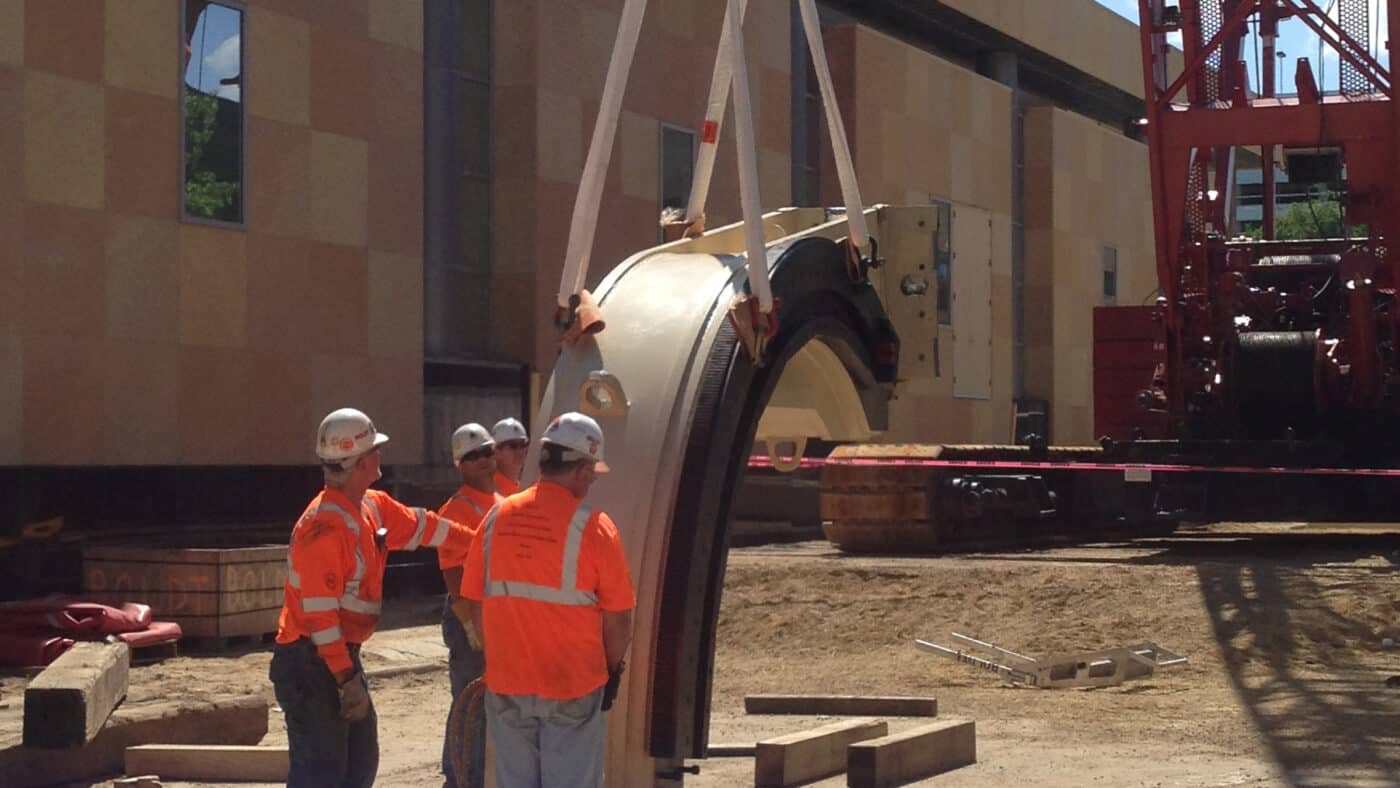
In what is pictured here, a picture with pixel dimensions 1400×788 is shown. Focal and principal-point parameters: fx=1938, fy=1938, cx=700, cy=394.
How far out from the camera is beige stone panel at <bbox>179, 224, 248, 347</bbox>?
1839 centimetres

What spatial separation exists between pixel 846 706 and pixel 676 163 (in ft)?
49.2

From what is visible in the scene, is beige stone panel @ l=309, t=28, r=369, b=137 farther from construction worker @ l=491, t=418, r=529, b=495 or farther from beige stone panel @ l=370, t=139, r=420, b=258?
construction worker @ l=491, t=418, r=529, b=495

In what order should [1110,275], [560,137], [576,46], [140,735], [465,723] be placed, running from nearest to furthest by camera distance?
1. [465,723]
2. [140,735]
3. [560,137]
4. [576,46]
5. [1110,275]

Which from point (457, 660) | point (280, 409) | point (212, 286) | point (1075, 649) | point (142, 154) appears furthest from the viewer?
point (280, 409)

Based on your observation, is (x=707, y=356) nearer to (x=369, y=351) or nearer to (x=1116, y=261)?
(x=369, y=351)

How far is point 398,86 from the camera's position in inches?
844

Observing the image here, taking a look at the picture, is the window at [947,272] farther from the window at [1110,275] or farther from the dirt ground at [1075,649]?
the dirt ground at [1075,649]

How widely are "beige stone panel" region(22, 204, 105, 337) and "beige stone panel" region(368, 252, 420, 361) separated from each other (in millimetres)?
4090

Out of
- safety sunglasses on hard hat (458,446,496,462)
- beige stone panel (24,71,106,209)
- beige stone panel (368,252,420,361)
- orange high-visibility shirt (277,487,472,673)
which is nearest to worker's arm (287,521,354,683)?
orange high-visibility shirt (277,487,472,673)

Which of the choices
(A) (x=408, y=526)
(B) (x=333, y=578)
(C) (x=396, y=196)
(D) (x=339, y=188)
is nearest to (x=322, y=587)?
(B) (x=333, y=578)

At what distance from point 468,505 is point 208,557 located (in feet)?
23.0

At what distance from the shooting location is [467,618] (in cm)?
846

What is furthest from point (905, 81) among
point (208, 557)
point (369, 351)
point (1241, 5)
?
point (208, 557)

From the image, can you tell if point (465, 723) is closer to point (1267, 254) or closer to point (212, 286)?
point (212, 286)
